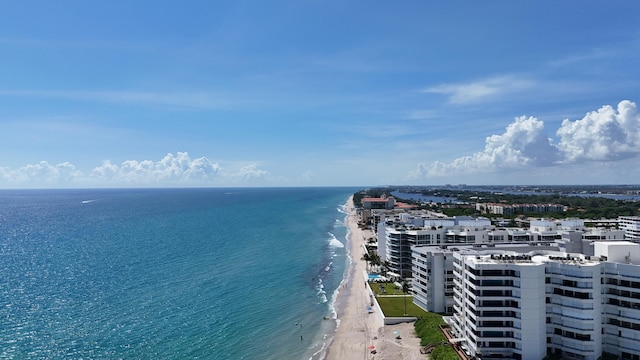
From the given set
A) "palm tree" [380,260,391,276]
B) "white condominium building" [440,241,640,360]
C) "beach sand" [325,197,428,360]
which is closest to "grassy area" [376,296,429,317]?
"beach sand" [325,197,428,360]

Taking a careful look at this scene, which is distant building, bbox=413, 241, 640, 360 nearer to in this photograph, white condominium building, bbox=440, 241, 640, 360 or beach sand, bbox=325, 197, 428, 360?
white condominium building, bbox=440, 241, 640, 360

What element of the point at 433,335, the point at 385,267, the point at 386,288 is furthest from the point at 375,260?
the point at 433,335

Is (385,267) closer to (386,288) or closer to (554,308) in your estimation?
(386,288)

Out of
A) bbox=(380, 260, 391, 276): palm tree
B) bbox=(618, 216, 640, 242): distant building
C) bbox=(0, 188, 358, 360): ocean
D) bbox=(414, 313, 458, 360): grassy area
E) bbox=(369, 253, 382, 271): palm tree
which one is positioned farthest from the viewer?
bbox=(618, 216, 640, 242): distant building

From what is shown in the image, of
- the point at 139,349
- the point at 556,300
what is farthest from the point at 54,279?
→ the point at 556,300

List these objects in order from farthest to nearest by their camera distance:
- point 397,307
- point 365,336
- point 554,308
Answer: point 397,307
point 365,336
point 554,308

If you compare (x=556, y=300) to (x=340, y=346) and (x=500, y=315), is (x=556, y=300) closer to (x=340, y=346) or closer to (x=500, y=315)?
(x=500, y=315)
